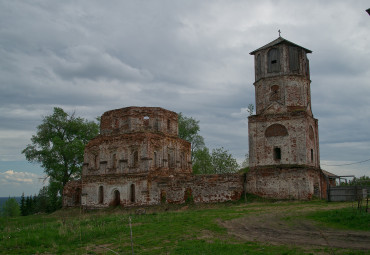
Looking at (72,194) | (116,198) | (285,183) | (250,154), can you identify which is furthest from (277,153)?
(72,194)

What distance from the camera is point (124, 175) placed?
3112 centimetres

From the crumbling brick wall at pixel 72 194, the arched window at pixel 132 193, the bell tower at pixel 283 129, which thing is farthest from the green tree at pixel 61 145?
the bell tower at pixel 283 129

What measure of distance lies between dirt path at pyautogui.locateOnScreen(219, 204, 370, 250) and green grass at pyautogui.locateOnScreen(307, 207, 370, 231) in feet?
1.89

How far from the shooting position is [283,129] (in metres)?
27.6

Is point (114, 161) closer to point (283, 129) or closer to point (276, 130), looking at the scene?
point (276, 130)

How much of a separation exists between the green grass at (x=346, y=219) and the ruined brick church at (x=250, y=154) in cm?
942

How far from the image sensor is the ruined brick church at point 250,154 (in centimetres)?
2672

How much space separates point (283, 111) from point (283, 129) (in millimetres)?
1464

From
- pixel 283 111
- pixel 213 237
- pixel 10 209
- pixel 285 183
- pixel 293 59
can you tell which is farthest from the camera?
pixel 10 209

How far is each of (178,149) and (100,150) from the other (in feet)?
24.5

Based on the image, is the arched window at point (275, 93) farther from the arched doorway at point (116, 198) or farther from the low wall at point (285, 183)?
the arched doorway at point (116, 198)

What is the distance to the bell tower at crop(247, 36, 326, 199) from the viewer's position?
1030 inches

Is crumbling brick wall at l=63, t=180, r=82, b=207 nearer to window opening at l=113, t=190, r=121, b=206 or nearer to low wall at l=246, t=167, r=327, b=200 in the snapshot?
window opening at l=113, t=190, r=121, b=206

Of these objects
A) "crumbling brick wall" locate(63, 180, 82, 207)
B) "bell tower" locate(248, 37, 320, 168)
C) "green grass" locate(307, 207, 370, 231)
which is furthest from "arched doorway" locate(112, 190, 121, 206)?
"green grass" locate(307, 207, 370, 231)
